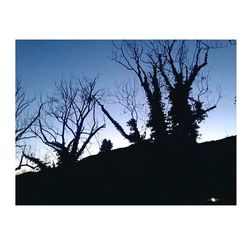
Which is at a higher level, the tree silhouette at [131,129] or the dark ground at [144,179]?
the tree silhouette at [131,129]

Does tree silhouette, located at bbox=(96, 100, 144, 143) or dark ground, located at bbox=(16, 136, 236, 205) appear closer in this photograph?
dark ground, located at bbox=(16, 136, 236, 205)

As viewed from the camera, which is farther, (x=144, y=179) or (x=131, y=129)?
(x=131, y=129)

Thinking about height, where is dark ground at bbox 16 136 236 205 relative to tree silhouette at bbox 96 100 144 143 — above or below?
below

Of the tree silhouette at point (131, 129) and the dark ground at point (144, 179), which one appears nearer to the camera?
the dark ground at point (144, 179)

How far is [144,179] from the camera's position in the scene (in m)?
3.83

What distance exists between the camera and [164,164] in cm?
398

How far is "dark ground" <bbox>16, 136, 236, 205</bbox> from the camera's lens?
3352 mm

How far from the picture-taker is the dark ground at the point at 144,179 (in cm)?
335

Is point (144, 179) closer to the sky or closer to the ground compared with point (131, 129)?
closer to the ground
